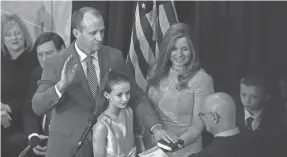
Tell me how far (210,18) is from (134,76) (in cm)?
64

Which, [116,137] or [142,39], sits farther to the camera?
[142,39]

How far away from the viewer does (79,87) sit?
2.99 meters

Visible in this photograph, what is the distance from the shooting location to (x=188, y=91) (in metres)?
3.11

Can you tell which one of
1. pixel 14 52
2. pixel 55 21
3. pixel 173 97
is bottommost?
pixel 173 97

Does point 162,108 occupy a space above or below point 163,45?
below

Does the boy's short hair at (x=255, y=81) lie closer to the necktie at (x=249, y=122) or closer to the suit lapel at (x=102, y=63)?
the necktie at (x=249, y=122)

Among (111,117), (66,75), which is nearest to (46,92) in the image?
(66,75)

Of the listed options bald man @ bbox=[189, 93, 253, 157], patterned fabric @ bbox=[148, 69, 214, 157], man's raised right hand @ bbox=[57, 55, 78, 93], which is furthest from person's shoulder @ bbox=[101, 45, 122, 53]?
bald man @ bbox=[189, 93, 253, 157]

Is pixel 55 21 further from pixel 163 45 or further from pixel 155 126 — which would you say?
pixel 155 126

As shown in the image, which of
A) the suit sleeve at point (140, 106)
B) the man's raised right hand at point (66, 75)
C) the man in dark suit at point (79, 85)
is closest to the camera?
the man's raised right hand at point (66, 75)

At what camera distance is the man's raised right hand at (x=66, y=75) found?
2.84m

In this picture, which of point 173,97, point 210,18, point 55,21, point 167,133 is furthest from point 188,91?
point 55,21

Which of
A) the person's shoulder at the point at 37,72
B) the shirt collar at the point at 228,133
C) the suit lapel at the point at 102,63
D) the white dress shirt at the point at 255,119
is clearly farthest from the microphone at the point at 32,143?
the white dress shirt at the point at 255,119

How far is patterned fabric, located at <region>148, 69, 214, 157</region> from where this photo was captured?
3100 mm
